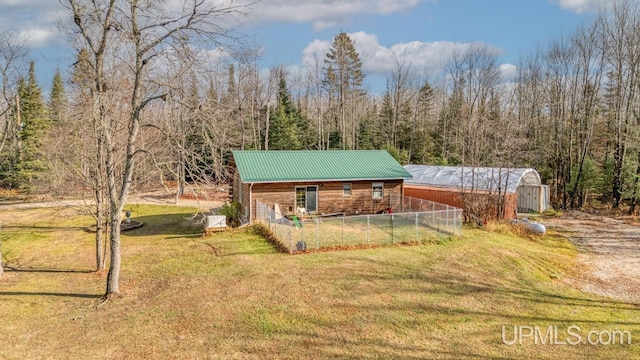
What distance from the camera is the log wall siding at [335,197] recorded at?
1867 cm

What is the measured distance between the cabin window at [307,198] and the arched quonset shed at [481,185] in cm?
794

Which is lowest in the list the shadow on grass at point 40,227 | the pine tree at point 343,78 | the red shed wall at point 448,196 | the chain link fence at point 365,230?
the shadow on grass at point 40,227

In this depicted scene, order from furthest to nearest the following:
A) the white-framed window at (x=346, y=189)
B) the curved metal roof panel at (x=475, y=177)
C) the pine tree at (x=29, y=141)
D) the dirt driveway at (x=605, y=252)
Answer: the pine tree at (x=29, y=141), the curved metal roof panel at (x=475, y=177), the white-framed window at (x=346, y=189), the dirt driveway at (x=605, y=252)

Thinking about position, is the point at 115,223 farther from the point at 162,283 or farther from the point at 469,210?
the point at 469,210

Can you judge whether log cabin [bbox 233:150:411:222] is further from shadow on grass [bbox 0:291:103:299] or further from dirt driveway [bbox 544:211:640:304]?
dirt driveway [bbox 544:211:640:304]

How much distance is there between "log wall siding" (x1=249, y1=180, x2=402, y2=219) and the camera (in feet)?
61.3

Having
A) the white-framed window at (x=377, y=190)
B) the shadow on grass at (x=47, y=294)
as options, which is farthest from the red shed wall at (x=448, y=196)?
the shadow on grass at (x=47, y=294)

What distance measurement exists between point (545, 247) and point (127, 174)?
638 inches

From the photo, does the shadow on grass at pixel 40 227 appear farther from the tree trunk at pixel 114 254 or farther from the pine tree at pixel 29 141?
the pine tree at pixel 29 141

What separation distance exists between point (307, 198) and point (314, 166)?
195 cm

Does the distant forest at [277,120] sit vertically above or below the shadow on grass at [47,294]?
above

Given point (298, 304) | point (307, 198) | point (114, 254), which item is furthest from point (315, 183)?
point (114, 254)

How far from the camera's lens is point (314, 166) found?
2034 cm

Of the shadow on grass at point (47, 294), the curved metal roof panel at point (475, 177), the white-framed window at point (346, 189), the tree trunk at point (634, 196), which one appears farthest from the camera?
the tree trunk at point (634, 196)
